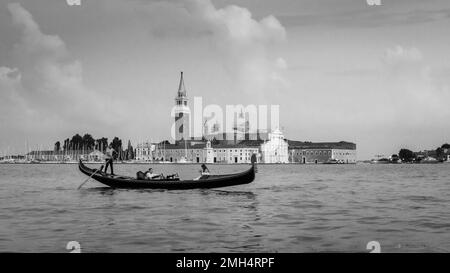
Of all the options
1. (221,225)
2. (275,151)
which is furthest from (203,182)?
(275,151)

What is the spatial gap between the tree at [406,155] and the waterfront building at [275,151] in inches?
816

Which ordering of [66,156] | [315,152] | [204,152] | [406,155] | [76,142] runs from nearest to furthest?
[76,142] < [66,156] < [204,152] < [406,155] < [315,152]

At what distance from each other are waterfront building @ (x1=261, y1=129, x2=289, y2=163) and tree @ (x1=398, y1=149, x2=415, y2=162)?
20.7m

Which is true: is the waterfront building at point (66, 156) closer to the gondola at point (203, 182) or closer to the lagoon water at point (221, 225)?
the gondola at point (203, 182)

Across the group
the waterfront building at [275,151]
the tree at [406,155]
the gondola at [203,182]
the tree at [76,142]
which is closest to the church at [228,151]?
the waterfront building at [275,151]

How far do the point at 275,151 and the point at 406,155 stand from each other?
84.9 ft

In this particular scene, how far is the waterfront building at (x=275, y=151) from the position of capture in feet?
280

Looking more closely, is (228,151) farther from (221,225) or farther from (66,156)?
(221,225)

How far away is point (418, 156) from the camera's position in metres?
106

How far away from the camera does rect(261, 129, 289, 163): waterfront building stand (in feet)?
280

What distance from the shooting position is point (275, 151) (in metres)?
88.9
